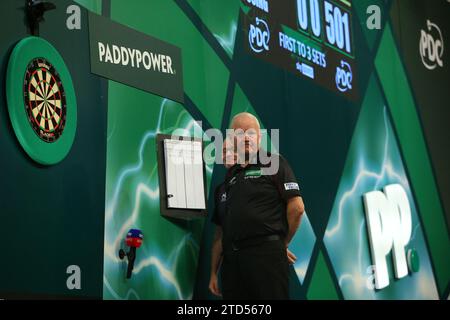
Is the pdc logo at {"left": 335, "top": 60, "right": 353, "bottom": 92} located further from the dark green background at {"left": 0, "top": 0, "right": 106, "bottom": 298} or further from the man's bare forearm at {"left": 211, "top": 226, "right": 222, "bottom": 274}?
the dark green background at {"left": 0, "top": 0, "right": 106, "bottom": 298}

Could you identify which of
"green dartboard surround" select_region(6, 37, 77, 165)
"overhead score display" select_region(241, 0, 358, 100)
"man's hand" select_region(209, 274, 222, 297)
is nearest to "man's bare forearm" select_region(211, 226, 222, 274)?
"man's hand" select_region(209, 274, 222, 297)

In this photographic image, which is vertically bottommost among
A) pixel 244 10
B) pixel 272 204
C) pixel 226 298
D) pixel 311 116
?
pixel 226 298

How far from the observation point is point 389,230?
670 cm

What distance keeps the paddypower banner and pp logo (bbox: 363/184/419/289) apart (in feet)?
7.17

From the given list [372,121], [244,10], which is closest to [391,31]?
[372,121]

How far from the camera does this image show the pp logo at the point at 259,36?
5609mm

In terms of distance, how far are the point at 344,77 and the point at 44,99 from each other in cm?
306

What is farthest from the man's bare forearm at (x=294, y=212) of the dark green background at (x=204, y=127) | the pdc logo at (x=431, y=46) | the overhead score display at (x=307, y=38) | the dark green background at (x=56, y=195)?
the pdc logo at (x=431, y=46)

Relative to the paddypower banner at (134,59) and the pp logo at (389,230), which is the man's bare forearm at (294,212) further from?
the pp logo at (389,230)

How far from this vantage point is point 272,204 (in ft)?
14.5

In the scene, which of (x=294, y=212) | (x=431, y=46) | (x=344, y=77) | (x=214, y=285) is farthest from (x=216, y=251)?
(x=431, y=46)

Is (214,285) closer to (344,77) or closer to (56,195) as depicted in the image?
(56,195)

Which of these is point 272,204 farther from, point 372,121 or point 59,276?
point 372,121

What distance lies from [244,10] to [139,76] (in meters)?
1.18
